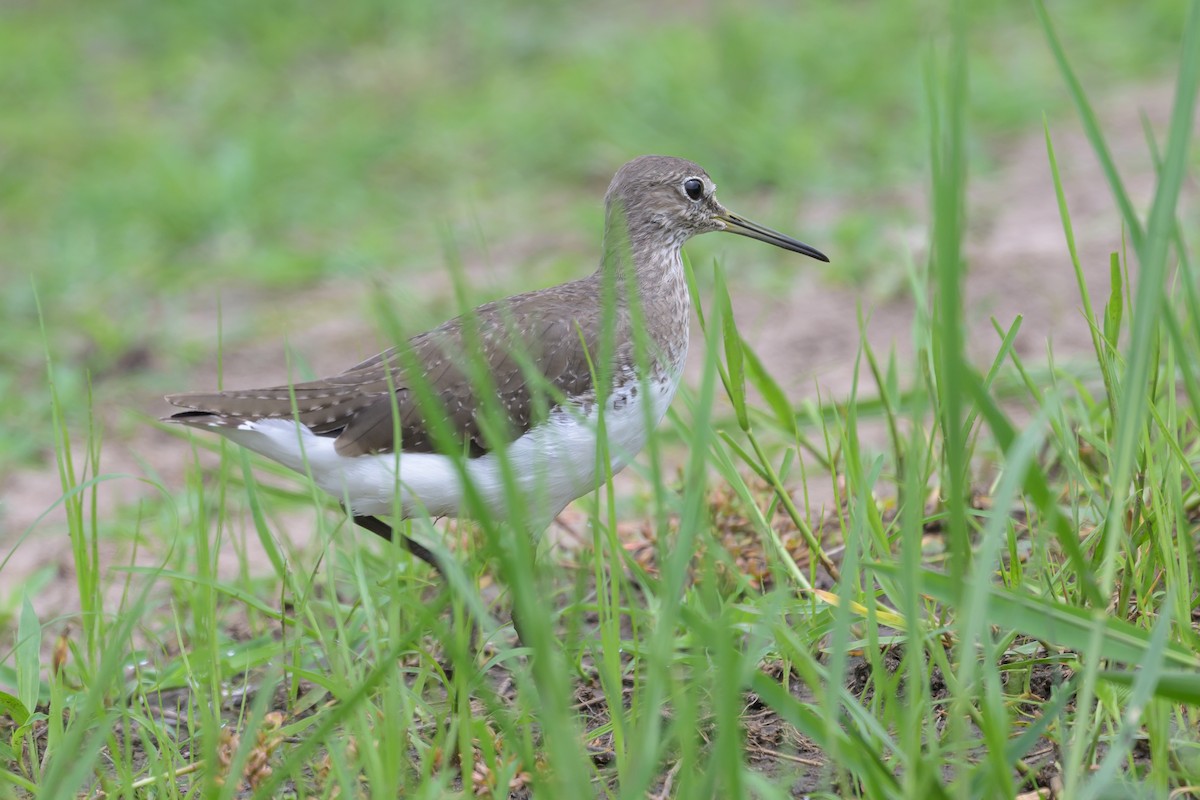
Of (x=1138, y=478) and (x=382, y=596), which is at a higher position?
(x=1138, y=478)

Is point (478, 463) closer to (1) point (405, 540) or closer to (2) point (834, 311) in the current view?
(1) point (405, 540)

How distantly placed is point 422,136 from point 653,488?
22.8ft

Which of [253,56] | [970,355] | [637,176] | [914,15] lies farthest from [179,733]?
[253,56]

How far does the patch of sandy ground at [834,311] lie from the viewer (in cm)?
552

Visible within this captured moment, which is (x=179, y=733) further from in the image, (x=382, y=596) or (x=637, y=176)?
(x=637, y=176)

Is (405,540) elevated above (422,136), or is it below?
below

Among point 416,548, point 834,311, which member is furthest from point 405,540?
point 834,311

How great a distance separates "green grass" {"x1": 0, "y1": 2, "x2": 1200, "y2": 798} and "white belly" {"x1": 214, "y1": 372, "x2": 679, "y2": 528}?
0.13 meters

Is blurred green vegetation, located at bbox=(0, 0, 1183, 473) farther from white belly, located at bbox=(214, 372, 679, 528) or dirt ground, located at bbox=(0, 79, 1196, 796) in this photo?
white belly, located at bbox=(214, 372, 679, 528)

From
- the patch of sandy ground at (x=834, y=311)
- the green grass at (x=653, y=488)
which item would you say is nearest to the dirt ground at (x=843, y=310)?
the patch of sandy ground at (x=834, y=311)

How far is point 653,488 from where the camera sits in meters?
2.85

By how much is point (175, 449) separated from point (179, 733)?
2.90 meters

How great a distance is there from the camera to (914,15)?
9.98 m

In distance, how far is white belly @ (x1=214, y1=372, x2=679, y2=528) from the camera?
3623mm
